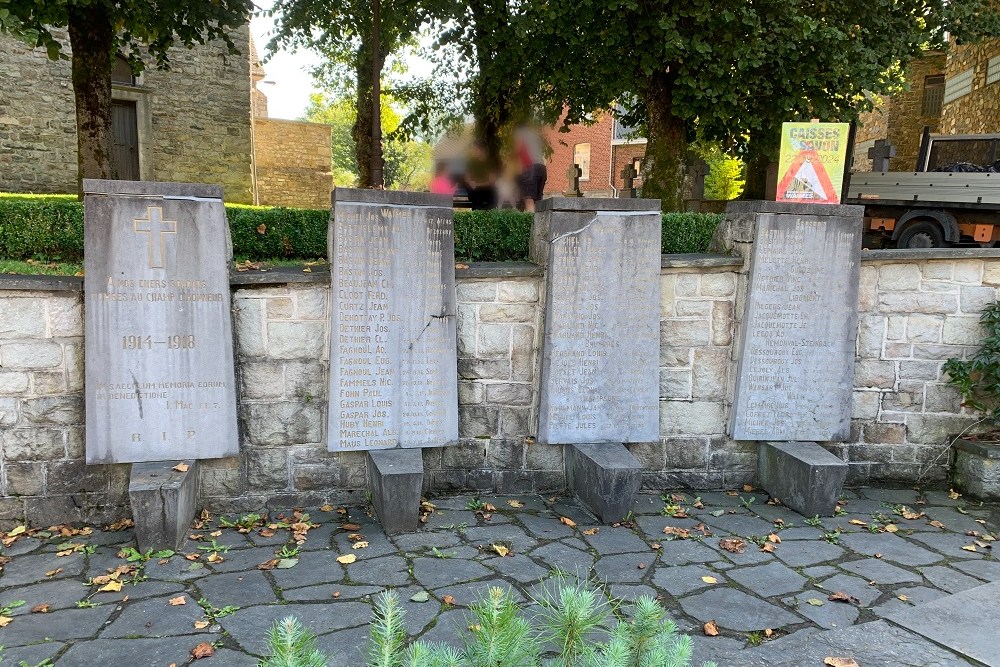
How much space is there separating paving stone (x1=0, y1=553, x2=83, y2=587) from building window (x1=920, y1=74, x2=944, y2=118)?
2548 centimetres

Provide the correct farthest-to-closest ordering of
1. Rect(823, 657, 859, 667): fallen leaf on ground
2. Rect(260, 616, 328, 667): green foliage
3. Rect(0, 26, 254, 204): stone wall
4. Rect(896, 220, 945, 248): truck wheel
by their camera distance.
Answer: Rect(0, 26, 254, 204): stone wall, Rect(896, 220, 945, 248): truck wheel, Rect(823, 657, 859, 667): fallen leaf on ground, Rect(260, 616, 328, 667): green foliage

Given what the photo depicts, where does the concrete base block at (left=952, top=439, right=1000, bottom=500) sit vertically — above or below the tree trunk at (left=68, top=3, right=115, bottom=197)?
below

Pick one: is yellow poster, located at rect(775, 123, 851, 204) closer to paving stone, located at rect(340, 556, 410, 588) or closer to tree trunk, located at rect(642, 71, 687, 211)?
paving stone, located at rect(340, 556, 410, 588)

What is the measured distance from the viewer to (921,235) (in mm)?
11695

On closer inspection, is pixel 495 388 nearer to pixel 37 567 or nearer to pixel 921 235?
pixel 37 567

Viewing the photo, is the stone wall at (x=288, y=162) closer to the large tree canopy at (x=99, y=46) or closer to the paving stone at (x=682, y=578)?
the large tree canopy at (x=99, y=46)

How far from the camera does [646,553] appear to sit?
370 centimetres

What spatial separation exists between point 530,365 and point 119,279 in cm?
236

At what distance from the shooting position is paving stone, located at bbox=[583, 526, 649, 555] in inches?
147

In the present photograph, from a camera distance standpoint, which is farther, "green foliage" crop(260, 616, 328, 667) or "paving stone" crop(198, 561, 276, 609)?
"paving stone" crop(198, 561, 276, 609)

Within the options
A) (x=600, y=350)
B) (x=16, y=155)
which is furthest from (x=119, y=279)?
(x=16, y=155)

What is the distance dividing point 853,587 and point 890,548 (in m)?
0.64

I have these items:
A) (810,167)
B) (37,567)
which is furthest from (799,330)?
(37,567)

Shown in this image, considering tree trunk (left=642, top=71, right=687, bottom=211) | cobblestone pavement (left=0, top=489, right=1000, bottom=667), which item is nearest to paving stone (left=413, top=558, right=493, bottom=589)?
cobblestone pavement (left=0, top=489, right=1000, bottom=667)
